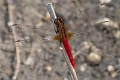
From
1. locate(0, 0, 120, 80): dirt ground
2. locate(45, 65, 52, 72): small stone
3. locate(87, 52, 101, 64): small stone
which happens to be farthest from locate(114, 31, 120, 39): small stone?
locate(45, 65, 52, 72): small stone

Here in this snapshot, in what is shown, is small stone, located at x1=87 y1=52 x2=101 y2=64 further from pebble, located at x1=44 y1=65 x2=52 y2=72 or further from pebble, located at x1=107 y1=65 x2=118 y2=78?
pebble, located at x1=44 y1=65 x2=52 y2=72

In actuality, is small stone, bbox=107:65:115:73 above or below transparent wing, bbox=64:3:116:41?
below

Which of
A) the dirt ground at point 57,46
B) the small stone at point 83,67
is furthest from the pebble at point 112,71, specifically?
the small stone at point 83,67

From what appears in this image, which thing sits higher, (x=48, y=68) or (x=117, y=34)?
(x=117, y=34)

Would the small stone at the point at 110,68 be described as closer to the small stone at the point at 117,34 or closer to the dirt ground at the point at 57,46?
the dirt ground at the point at 57,46

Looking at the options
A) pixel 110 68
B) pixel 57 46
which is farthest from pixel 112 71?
pixel 57 46

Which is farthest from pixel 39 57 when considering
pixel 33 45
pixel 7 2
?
pixel 7 2

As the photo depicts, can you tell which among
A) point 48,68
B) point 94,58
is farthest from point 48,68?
point 94,58

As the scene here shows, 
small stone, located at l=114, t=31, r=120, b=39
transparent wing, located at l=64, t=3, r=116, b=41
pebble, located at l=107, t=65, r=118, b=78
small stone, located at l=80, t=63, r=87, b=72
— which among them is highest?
transparent wing, located at l=64, t=3, r=116, b=41

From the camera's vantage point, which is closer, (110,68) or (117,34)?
(110,68)

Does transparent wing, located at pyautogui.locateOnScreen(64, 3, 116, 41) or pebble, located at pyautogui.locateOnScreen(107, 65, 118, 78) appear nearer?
pebble, located at pyautogui.locateOnScreen(107, 65, 118, 78)

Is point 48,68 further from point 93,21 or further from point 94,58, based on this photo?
point 93,21
